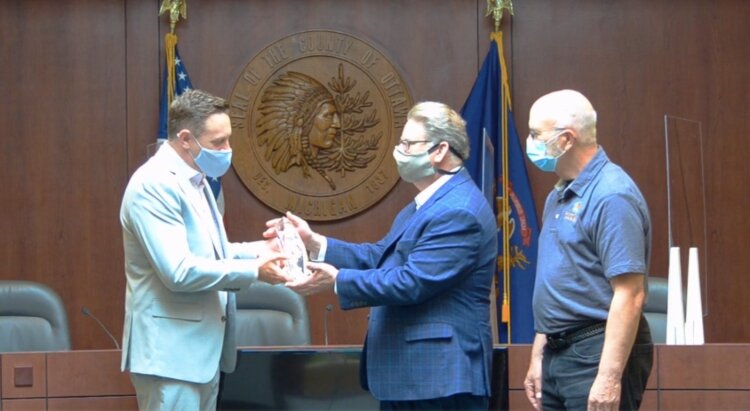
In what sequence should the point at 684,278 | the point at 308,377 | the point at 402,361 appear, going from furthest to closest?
the point at 684,278, the point at 308,377, the point at 402,361

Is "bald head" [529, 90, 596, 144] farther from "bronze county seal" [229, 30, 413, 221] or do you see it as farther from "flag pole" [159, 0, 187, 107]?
"flag pole" [159, 0, 187, 107]

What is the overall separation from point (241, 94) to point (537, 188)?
1692 mm

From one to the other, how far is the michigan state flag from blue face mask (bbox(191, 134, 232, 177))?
2974 mm

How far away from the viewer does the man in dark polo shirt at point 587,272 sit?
9.80ft

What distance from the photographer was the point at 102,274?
21.7 feet

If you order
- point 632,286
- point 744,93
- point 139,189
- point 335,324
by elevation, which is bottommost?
point 335,324

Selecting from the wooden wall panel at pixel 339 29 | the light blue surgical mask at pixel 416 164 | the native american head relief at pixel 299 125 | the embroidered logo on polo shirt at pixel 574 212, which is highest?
the wooden wall panel at pixel 339 29

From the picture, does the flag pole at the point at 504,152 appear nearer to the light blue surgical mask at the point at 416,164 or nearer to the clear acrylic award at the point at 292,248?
the clear acrylic award at the point at 292,248

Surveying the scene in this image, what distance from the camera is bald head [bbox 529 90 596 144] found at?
3.20m

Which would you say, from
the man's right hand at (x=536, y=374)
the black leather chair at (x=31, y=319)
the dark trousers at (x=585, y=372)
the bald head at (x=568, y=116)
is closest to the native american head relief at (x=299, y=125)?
the black leather chair at (x=31, y=319)

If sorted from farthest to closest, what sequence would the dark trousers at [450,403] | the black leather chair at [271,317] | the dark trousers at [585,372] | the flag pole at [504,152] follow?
the flag pole at [504,152]
the black leather chair at [271,317]
the dark trousers at [450,403]
the dark trousers at [585,372]

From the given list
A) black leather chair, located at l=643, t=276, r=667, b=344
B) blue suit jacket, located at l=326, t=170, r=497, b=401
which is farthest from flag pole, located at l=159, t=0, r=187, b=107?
blue suit jacket, located at l=326, t=170, r=497, b=401

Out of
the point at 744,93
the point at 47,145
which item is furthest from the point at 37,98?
the point at 744,93

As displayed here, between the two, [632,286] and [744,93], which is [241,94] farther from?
[632,286]
